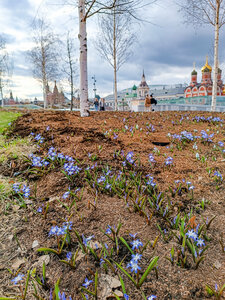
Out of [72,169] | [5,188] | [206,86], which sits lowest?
[5,188]

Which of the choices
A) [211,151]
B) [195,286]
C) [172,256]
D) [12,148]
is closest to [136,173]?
[172,256]

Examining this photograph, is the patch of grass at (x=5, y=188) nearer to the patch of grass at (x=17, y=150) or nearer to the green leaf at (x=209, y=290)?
the patch of grass at (x=17, y=150)

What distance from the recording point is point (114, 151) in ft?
11.1

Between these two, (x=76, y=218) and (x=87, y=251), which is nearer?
(x=87, y=251)

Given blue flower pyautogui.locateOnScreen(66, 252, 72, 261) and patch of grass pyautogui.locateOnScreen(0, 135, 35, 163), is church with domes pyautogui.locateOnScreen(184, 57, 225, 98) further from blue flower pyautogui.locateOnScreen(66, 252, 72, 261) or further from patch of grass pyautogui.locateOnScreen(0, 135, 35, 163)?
blue flower pyautogui.locateOnScreen(66, 252, 72, 261)

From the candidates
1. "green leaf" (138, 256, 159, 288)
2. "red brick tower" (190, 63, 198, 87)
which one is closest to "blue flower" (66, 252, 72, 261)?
"green leaf" (138, 256, 159, 288)

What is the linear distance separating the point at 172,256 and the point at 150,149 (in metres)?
2.40

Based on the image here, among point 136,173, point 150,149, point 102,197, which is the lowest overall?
point 102,197

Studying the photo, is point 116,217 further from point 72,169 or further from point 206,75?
point 206,75

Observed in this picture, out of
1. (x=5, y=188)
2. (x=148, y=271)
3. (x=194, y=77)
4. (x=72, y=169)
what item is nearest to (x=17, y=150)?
(x=5, y=188)

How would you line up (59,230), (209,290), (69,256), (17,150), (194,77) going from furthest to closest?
(194,77), (17,150), (59,230), (69,256), (209,290)

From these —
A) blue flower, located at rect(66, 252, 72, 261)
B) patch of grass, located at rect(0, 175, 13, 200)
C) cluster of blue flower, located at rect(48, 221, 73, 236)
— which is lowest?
blue flower, located at rect(66, 252, 72, 261)

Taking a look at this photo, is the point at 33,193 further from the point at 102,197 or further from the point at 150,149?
the point at 150,149

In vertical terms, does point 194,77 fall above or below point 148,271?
above
